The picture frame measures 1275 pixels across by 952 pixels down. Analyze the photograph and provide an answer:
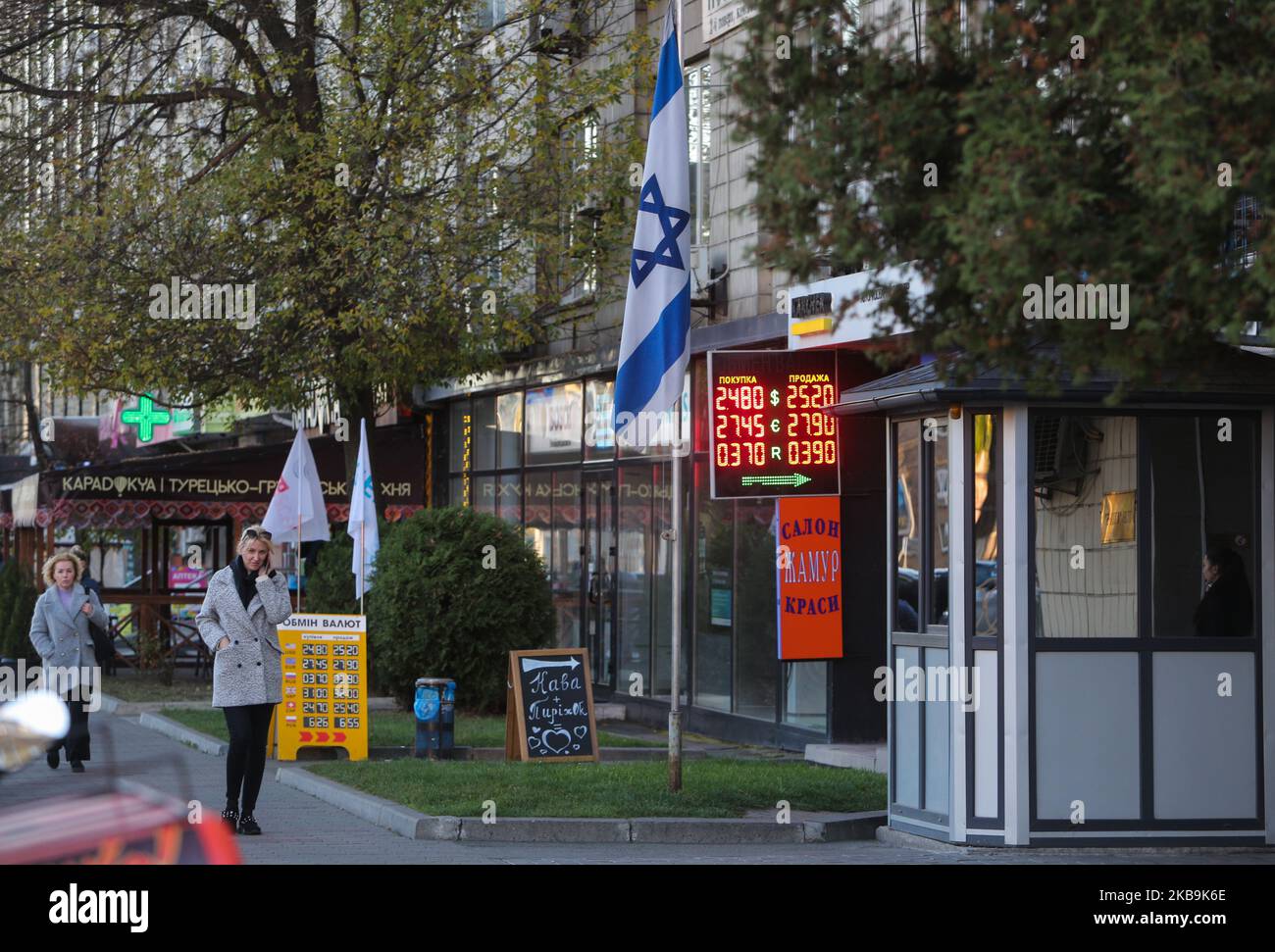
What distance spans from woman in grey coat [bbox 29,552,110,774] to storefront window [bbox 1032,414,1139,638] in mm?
8082

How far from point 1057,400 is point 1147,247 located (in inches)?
162

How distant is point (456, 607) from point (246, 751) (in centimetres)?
767

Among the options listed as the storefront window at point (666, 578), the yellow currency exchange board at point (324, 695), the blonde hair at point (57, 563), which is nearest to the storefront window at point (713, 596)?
the storefront window at point (666, 578)

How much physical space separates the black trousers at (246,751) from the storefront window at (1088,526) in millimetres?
4919

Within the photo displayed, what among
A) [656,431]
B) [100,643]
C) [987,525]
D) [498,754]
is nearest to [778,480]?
[498,754]

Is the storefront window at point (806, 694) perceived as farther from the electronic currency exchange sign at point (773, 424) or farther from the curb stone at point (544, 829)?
the curb stone at point (544, 829)

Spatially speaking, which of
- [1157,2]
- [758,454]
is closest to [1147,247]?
[1157,2]

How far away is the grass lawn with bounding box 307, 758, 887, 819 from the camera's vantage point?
11.9m

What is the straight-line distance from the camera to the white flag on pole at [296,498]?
63.8 feet

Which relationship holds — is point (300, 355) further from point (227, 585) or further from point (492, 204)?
point (227, 585)

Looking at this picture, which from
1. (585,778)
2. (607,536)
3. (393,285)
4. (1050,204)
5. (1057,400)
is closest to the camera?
(1050,204)

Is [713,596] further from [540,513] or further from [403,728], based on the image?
[540,513]

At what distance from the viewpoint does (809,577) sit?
16.5 m

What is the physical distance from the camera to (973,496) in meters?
11.4
